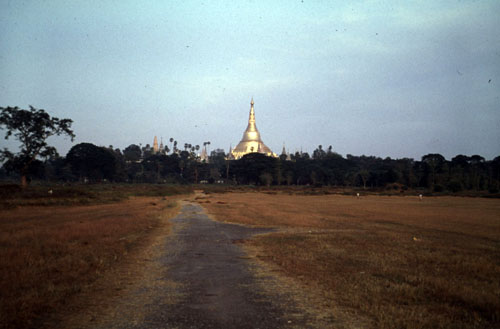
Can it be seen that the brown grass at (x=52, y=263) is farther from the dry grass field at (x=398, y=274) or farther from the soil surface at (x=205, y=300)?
the dry grass field at (x=398, y=274)

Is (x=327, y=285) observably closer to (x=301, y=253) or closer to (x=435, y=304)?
(x=435, y=304)

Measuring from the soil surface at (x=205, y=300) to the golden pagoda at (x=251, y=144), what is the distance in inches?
5396

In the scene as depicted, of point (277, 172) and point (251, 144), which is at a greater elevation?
point (251, 144)

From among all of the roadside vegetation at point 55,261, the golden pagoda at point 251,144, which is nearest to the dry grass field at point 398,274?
the roadside vegetation at point 55,261

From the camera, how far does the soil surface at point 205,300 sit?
5500 millimetres

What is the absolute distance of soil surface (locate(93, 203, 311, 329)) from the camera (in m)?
5.50

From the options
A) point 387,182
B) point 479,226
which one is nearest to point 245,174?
point 387,182

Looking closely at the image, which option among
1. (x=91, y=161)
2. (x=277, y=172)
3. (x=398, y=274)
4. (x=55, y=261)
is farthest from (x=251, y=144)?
(x=398, y=274)

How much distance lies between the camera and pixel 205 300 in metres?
6.57

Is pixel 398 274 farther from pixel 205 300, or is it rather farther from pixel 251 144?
pixel 251 144

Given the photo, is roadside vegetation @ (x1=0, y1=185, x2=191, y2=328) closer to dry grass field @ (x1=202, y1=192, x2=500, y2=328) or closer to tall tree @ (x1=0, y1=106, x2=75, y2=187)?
dry grass field @ (x1=202, y1=192, x2=500, y2=328)

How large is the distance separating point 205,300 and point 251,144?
14518cm

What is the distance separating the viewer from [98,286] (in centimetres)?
767

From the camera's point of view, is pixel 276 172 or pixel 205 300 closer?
pixel 205 300
